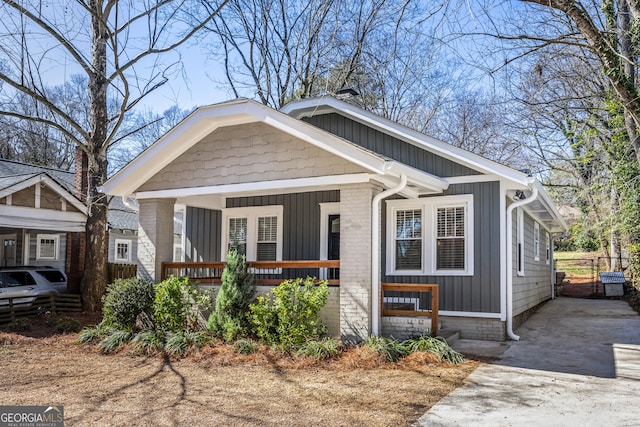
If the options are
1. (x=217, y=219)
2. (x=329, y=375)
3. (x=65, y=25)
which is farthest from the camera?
(x=217, y=219)

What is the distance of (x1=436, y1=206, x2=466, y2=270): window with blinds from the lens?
10.6 meters

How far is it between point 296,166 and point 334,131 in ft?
10.7

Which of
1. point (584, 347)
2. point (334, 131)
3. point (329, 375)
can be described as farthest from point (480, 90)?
point (329, 375)

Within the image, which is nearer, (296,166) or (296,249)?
(296,166)

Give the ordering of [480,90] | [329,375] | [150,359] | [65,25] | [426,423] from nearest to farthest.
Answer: [426,423]
[329,375]
[150,359]
[65,25]
[480,90]

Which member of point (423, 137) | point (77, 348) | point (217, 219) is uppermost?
point (423, 137)

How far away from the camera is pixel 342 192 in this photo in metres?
9.09

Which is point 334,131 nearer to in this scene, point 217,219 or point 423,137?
point 423,137

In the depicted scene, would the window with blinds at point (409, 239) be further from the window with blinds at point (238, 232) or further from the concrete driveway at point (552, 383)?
the window with blinds at point (238, 232)

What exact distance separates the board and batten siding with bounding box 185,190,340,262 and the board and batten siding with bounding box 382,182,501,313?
10.2ft

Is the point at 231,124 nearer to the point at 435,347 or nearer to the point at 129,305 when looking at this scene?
the point at 129,305

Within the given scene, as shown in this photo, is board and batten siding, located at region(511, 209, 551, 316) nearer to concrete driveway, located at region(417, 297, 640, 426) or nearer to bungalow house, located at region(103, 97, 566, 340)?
bungalow house, located at region(103, 97, 566, 340)

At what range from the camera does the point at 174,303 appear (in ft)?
31.9

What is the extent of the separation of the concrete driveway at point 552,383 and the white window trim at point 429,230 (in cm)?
158
